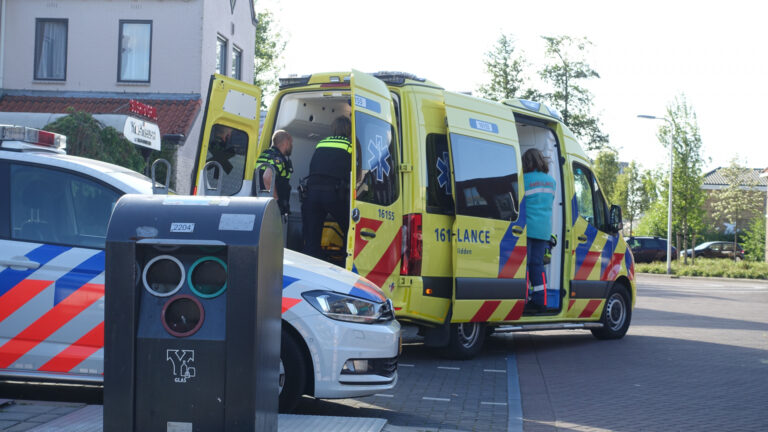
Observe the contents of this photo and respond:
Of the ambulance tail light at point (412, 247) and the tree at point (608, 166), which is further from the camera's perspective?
the tree at point (608, 166)

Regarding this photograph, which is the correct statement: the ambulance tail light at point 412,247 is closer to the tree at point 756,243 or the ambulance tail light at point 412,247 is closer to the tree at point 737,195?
the tree at point 756,243

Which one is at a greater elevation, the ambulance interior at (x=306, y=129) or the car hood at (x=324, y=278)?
the ambulance interior at (x=306, y=129)

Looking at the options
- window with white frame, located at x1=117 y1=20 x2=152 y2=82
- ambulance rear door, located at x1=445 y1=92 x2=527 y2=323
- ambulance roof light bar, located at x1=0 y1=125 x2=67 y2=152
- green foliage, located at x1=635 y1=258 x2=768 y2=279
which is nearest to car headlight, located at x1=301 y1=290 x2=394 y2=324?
ambulance roof light bar, located at x1=0 y1=125 x2=67 y2=152

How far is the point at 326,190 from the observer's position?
27.5 ft

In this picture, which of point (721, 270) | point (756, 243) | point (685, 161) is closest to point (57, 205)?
point (721, 270)

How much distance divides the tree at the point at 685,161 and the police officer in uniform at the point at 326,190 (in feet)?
119

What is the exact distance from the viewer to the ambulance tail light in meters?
8.55

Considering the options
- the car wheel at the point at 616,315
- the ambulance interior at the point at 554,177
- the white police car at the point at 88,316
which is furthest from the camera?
the car wheel at the point at 616,315

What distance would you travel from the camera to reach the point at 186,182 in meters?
20.6

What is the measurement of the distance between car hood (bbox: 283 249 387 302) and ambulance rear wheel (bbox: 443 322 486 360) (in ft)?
10.9

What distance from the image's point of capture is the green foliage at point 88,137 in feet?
40.9

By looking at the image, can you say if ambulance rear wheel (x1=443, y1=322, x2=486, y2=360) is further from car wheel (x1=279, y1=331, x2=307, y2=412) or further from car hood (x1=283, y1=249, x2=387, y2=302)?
car wheel (x1=279, y1=331, x2=307, y2=412)

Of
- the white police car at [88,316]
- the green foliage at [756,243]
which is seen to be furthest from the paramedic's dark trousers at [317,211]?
the green foliage at [756,243]

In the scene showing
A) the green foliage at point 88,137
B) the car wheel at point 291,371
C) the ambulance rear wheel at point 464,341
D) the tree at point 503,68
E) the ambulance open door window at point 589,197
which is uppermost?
the tree at point 503,68
